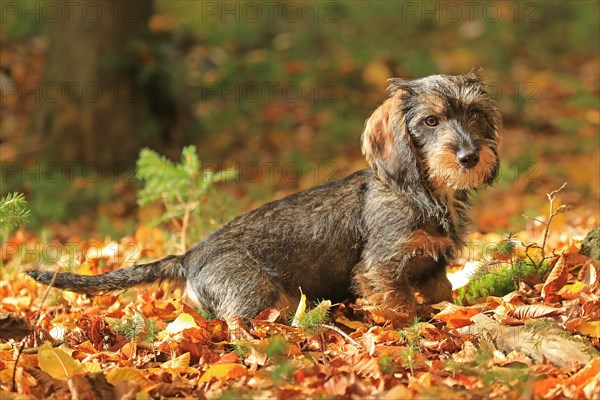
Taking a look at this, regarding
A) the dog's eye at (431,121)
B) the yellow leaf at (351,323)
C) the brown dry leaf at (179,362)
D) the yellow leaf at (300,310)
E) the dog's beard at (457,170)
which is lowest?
the yellow leaf at (351,323)

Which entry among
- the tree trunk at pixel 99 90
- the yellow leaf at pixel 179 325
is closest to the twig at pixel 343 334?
the yellow leaf at pixel 179 325

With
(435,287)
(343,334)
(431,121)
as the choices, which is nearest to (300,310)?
(343,334)

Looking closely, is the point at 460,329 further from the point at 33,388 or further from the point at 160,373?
the point at 33,388

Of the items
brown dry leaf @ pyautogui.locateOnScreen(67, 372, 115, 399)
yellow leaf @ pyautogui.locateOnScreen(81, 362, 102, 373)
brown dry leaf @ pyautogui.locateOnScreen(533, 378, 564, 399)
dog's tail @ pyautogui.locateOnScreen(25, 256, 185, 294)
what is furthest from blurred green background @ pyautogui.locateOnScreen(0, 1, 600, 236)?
brown dry leaf @ pyautogui.locateOnScreen(533, 378, 564, 399)

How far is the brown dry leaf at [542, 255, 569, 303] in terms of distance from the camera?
524 centimetres

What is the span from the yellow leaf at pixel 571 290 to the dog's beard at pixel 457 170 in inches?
35.0

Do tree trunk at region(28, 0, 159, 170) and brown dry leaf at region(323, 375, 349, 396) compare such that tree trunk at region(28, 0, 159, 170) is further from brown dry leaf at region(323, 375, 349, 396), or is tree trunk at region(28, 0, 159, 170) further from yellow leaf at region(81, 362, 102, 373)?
brown dry leaf at region(323, 375, 349, 396)

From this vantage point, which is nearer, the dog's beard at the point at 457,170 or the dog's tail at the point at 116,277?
the dog's beard at the point at 457,170

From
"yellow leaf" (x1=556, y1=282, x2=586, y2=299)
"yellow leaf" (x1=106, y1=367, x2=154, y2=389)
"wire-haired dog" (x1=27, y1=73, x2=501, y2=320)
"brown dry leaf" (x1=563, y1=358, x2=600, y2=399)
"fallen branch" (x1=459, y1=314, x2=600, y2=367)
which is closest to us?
"brown dry leaf" (x1=563, y1=358, x2=600, y2=399)

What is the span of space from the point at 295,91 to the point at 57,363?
1076 centimetres

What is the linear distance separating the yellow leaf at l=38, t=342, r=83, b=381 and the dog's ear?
2.43m

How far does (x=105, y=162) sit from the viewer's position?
11.8m

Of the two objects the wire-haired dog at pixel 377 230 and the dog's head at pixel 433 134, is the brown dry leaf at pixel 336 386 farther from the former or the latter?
the dog's head at pixel 433 134

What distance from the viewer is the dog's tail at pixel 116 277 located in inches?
213
